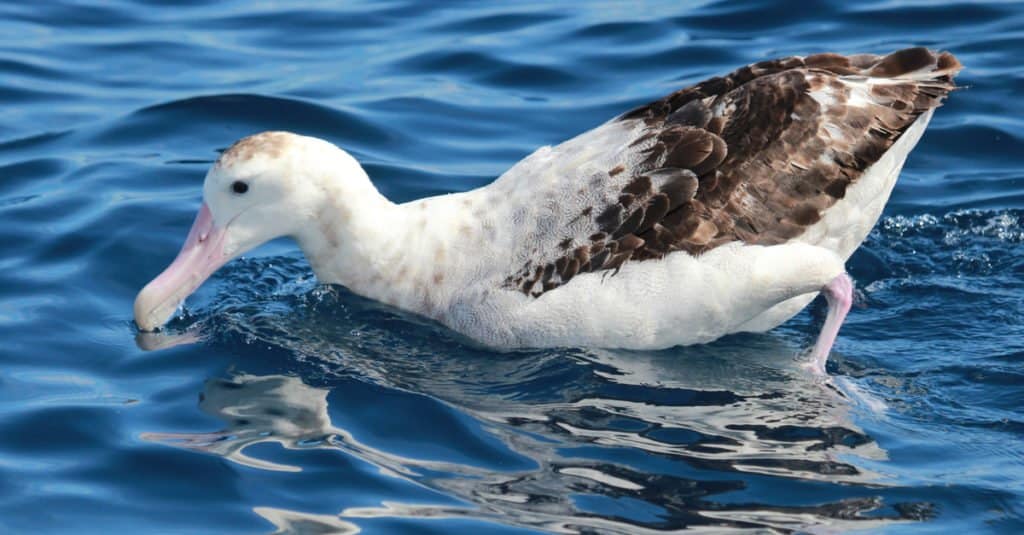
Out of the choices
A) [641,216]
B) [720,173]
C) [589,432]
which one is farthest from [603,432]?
[720,173]

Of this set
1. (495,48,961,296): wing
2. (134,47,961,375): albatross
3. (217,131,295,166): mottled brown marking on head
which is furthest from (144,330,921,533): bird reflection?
(217,131,295,166): mottled brown marking on head

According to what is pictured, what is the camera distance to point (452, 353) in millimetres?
8383

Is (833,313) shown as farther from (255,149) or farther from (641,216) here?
(255,149)

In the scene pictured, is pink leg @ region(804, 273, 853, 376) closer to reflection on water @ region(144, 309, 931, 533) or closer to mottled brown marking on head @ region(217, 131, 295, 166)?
reflection on water @ region(144, 309, 931, 533)

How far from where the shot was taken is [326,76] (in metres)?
13.5

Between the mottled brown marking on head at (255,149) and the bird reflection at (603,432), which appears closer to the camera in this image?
the bird reflection at (603,432)

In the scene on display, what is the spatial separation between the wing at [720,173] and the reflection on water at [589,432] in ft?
2.14

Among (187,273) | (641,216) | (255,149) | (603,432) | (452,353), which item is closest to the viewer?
(603,432)

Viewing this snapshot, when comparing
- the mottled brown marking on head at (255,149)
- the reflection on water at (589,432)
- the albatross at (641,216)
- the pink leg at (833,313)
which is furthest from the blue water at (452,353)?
the mottled brown marking on head at (255,149)

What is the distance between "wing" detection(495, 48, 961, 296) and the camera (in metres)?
8.05

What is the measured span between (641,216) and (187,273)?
2589mm

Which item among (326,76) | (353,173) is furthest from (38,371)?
(326,76)

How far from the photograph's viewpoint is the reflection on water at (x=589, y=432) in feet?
21.7

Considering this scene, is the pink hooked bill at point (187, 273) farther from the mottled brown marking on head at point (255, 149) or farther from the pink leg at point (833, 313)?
the pink leg at point (833, 313)
